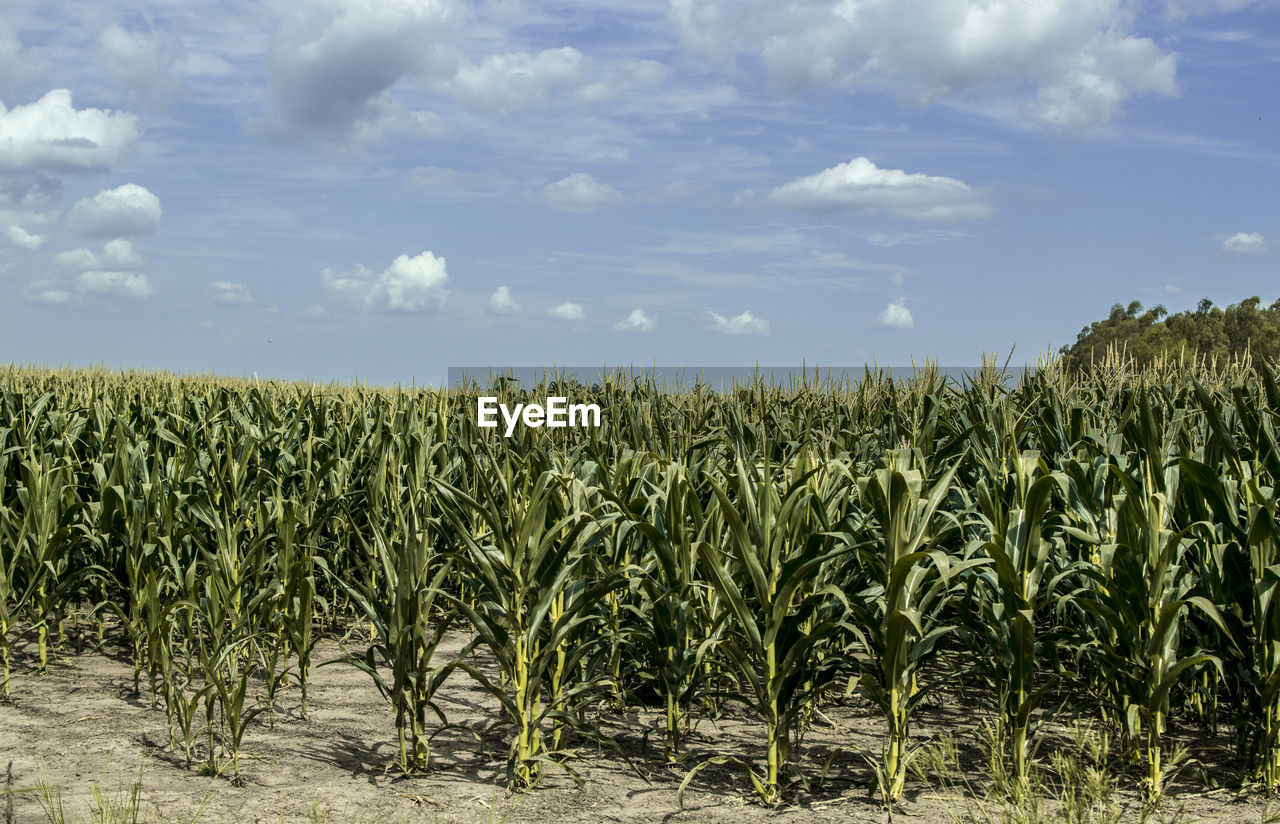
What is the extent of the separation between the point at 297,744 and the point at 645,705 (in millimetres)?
1417

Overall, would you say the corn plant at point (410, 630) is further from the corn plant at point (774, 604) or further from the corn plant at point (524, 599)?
the corn plant at point (774, 604)

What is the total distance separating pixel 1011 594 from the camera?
304cm

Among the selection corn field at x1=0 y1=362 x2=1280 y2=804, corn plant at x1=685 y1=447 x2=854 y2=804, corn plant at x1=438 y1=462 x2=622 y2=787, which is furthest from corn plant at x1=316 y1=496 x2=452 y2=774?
corn plant at x1=685 y1=447 x2=854 y2=804

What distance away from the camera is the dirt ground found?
298cm

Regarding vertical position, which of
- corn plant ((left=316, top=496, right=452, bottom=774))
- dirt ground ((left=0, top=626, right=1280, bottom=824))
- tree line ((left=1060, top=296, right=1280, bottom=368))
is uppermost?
tree line ((left=1060, top=296, right=1280, bottom=368))

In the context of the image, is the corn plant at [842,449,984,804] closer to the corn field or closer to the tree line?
the corn field

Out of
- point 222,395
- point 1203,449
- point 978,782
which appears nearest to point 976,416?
point 1203,449

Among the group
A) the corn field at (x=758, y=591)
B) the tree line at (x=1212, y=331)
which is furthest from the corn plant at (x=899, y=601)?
the tree line at (x=1212, y=331)

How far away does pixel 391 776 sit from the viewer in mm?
3260

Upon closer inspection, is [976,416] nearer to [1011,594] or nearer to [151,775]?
[1011,594]

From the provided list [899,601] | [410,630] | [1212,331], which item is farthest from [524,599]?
[1212,331]

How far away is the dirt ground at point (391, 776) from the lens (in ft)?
9.78

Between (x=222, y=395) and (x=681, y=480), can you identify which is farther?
(x=222, y=395)

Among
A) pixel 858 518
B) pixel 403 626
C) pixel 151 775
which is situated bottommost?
pixel 151 775
